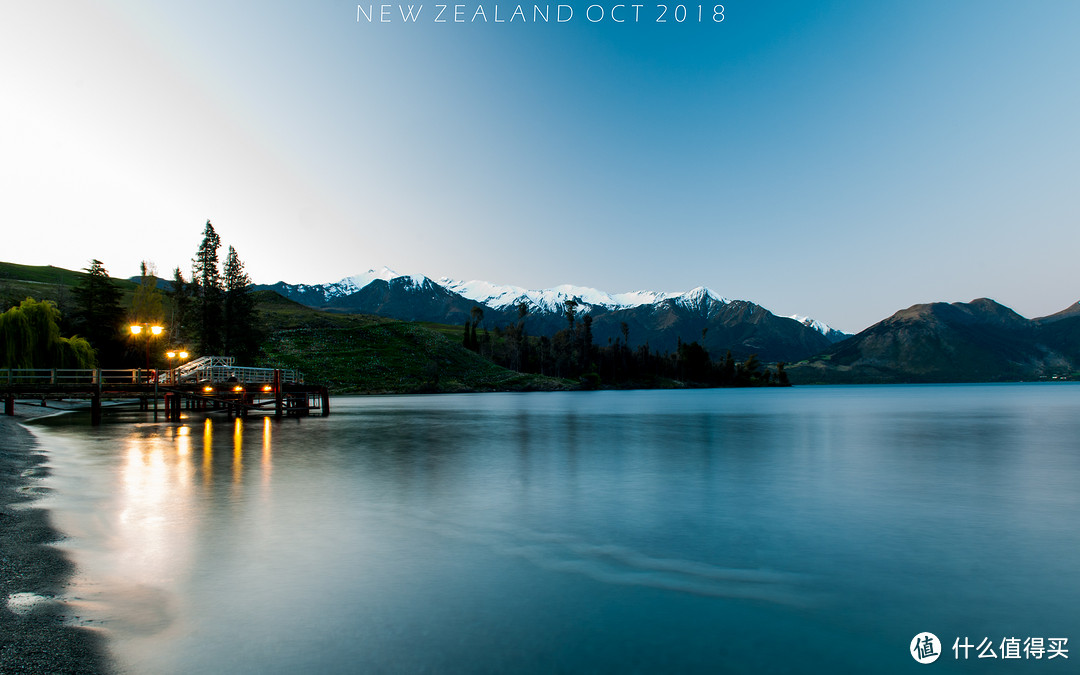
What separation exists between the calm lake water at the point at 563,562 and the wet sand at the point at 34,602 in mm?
480

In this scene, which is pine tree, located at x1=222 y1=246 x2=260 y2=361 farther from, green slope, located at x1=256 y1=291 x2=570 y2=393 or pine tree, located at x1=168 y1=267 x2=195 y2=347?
green slope, located at x1=256 y1=291 x2=570 y2=393

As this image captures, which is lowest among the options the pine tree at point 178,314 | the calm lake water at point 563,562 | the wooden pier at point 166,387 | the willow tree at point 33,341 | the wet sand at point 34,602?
the calm lake water at point 563,562

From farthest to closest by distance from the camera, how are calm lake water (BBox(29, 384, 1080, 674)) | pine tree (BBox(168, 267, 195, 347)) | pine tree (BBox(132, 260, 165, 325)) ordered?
1. pine tree (BBox(168, 267, 195, 347))
2. pine tree (BBox(132, 260, 165, 325))
3. calm lake water (BBox(29, 384, 1080, 674))

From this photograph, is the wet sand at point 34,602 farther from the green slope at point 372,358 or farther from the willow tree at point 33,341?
the green slope at point 372,358

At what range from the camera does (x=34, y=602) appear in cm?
1083

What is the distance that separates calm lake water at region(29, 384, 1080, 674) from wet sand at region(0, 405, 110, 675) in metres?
0.48

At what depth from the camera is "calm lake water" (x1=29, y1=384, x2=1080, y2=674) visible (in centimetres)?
983

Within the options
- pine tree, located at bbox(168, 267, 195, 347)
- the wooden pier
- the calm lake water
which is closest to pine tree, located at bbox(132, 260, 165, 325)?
pine tree, located at bbox(168, 267, 195, 347)

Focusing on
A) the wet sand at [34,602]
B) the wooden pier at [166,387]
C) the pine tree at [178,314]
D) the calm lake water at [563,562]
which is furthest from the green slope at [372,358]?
the wet sand at [34,602]

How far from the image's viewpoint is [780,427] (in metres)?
60.5

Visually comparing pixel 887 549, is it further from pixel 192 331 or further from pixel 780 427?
pixel 192 331

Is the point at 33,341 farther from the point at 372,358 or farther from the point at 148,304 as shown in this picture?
the point at 372,358

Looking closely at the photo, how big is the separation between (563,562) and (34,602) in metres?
10.7

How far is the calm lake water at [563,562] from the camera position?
9.83 meters
